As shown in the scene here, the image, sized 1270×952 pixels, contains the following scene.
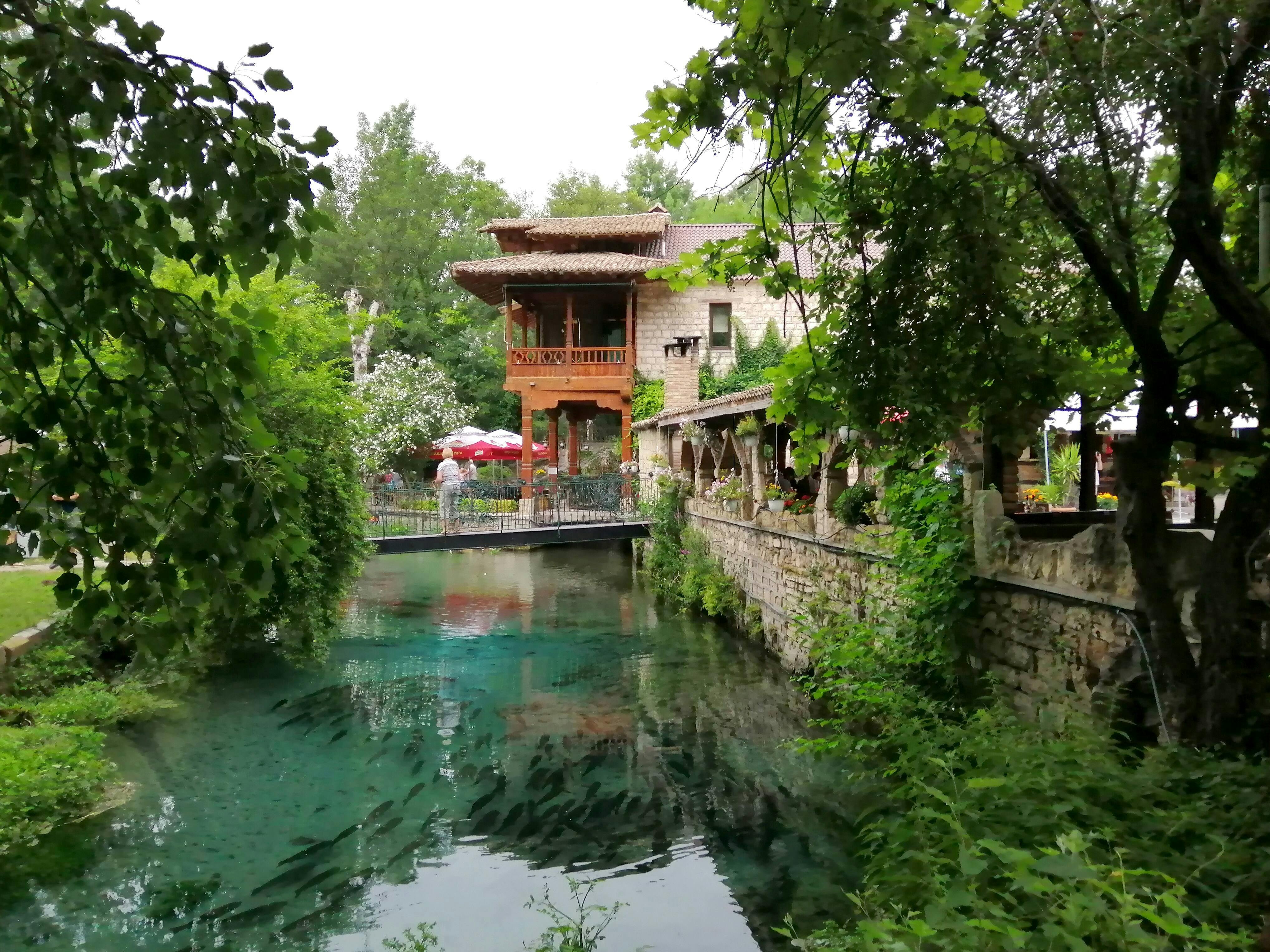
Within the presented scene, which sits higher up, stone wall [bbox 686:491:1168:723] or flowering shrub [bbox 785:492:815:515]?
flowering shrub [bbox 785:492:815:515]

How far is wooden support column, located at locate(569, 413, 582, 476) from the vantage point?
90.1 ft

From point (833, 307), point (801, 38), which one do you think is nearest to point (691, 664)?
point (833, 307)

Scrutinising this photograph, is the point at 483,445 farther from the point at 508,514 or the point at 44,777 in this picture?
the point at 44,777

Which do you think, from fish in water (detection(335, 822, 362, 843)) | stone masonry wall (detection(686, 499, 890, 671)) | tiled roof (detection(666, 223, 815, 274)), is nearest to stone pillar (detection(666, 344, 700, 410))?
stone masonry wall (detection(686, 499, 890, 671))

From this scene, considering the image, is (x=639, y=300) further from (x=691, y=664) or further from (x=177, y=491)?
(x=177, y=491)

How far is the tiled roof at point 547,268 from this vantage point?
24.2 m

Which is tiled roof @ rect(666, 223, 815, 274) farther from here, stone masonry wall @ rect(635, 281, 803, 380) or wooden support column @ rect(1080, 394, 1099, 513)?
wooden support column @ rect(1080, 394, 1099, 513)

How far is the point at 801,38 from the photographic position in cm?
295

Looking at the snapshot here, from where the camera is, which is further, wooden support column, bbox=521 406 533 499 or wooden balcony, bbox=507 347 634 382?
wooden balcony, bbox=507 347 634 382

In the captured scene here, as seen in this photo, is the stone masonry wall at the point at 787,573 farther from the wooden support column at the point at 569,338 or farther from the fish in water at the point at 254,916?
the wooden support column at the point at 569,338

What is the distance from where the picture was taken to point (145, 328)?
2.69m

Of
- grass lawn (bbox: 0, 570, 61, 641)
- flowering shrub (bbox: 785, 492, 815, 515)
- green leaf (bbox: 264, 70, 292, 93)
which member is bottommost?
grass lawn (bbox: 0, 570, 61, 641)

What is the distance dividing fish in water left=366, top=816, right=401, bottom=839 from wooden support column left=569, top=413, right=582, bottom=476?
19638 millimetres

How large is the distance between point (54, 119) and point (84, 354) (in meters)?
0.60
